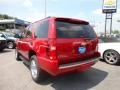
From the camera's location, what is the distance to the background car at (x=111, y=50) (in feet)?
25.9

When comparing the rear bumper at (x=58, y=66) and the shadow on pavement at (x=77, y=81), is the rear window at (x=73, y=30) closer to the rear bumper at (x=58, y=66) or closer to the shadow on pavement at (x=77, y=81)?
the rear bumper at (x=58, y=66)

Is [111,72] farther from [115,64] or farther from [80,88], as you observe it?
[80,88]

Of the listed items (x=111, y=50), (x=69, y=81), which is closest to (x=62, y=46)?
(x=69, y=81)

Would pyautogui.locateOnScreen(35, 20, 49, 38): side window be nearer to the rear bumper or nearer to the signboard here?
the rear bumper

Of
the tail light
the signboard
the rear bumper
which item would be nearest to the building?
the signboard

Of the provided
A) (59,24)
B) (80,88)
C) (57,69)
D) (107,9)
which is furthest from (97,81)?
(107,9)

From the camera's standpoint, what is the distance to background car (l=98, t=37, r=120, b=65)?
790cm

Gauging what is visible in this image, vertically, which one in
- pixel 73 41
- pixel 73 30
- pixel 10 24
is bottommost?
pixel 73 41

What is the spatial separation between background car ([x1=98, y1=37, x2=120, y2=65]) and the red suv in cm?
248

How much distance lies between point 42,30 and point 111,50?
4.05 m

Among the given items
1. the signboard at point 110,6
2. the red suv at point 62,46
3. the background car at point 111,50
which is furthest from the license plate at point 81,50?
the signboard at point 110,6

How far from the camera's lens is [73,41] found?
484 centimetres

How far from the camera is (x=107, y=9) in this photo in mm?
31484

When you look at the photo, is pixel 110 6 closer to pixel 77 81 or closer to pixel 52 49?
pixel 77 81
